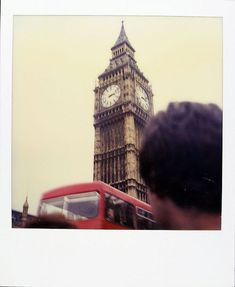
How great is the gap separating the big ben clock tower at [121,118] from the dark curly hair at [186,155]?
5 centimetres

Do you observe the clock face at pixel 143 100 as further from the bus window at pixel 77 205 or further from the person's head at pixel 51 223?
the person's head at pixel 51 223

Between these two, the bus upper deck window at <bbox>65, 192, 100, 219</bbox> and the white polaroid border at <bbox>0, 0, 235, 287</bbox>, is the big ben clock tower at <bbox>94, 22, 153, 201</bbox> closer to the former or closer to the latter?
the bus upper deck window at <bbox>65, 192, 100, 219</bbox>

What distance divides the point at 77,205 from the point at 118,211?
0.19 m

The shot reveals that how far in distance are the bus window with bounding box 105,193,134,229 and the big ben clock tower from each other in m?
0.06

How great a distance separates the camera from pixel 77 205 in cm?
181

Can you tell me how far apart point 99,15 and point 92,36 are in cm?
10

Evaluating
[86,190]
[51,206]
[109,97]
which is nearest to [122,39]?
[109,97]

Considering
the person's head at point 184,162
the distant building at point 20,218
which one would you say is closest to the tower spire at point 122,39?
the person's head at point 184,162

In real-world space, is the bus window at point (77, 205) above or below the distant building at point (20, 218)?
above

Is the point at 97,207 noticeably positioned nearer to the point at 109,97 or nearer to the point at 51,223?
the point at 51,223

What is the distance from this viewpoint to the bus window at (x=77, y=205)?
1799mm

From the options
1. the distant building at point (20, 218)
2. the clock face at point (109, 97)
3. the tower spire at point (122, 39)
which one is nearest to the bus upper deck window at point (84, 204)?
the distant building at point (20, 218)

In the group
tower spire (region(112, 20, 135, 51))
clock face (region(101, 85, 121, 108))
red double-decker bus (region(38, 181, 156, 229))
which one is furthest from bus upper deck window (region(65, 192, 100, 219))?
tower spire (region(112, 20, 135, 51))
